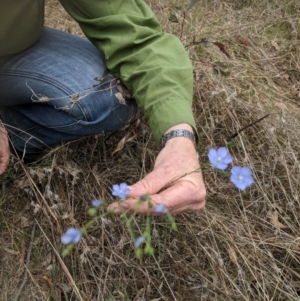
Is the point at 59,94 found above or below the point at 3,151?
above

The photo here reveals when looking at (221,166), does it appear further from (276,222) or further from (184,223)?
(276,222)

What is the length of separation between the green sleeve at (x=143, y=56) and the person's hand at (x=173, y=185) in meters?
0.15

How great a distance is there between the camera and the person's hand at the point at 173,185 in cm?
86

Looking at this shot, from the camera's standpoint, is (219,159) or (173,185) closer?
(219,159)

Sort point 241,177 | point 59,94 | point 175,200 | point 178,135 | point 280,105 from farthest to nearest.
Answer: point 280,105 → point 59,94 → point 178,135 → point 175,200 → point 241,177

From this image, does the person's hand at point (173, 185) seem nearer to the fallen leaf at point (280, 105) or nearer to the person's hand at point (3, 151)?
the person's hand at point (3, 151)

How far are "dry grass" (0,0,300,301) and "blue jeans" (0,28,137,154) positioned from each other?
0.32ft

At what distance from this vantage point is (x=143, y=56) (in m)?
1.33

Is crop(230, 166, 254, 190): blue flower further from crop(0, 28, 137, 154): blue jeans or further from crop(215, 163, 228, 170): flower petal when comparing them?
crop(0, 28, 137, 154): blue jeans

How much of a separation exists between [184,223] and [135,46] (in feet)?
1.77

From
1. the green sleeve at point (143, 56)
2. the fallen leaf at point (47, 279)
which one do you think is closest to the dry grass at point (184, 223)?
the fallen leaf at point (47, 279)

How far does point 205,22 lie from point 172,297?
5.00 feet

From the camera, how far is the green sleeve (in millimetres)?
1204

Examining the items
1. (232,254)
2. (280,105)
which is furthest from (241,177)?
(280,105)
